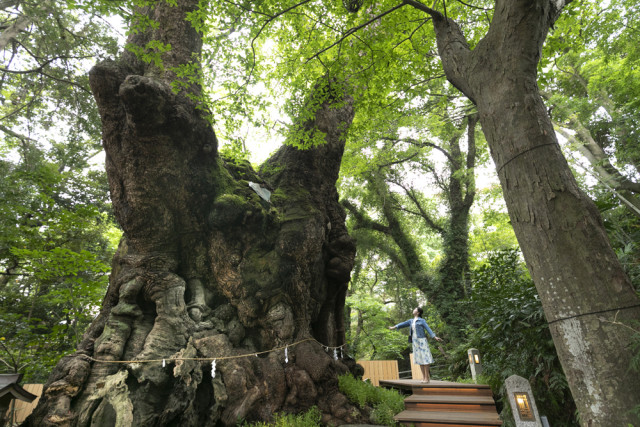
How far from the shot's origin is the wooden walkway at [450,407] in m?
5.00

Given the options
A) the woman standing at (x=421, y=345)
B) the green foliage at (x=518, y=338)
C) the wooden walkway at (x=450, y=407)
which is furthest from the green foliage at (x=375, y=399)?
the green foliage at (x=518, y=338)

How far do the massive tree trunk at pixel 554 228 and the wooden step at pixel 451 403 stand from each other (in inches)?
163

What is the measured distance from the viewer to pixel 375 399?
6082 mm

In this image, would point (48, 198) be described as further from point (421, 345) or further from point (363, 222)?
point (363, 222)

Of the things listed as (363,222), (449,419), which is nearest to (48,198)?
(449,419)

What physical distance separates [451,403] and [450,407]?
0.31 feet

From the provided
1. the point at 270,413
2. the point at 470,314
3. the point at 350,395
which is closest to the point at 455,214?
the point at 470,314

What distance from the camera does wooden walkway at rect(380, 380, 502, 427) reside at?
5.00 meters

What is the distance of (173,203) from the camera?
5.98 m

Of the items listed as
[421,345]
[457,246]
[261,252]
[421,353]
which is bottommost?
[421,353]

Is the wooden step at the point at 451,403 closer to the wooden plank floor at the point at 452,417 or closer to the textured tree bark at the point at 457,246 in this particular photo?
the wooden plank floor at the point at 452,417

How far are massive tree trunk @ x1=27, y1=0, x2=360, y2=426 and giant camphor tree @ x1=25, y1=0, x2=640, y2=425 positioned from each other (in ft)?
0.08

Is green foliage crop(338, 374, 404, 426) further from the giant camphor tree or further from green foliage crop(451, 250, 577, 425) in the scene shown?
green foliage crop(451, 250, 577, 425)

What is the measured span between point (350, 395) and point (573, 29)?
7.72 meters
